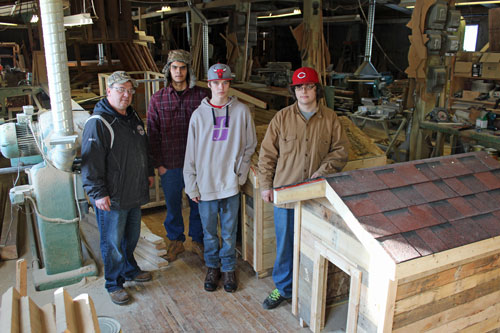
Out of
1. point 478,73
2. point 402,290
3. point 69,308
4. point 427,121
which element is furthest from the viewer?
point 478,73

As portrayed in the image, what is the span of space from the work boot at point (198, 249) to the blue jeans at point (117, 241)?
2.48 ft

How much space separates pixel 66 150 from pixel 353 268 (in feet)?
7.58

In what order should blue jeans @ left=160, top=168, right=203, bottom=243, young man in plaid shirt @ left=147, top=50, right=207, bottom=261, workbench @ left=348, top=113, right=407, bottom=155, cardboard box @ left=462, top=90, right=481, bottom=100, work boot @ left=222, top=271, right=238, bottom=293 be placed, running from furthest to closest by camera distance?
cardboard box @ left=462, top=90, right=481, bottom=100 < workbench @ left=348, top=113, right=407, bottom=155 < blue jeans @ left=160, top=168, right=203, bottom=243 < young man in plaid shirt @ left=147, top=50, right=207, bottom=261 < work boot @ left=222, top=271, right=238, bottom=293

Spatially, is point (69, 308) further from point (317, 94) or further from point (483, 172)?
point (483, 172)

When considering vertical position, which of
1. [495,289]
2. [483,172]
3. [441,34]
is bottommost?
[495,289]

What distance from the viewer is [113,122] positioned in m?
3.51

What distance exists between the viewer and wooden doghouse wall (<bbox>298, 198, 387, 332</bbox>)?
8.52 feet

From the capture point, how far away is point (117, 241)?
3717 mm

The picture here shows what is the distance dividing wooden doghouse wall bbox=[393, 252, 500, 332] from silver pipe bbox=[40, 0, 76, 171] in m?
2.63

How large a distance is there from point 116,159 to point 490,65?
8.53m

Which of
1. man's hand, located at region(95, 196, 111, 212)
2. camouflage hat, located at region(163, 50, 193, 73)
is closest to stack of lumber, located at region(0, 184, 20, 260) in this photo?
man's hand, located at region(95, 196, 111, 212)

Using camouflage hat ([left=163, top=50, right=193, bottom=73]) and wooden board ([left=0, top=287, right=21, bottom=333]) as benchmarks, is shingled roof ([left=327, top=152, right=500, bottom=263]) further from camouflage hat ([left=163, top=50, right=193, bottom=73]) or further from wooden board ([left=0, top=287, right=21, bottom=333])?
camouflage hat ([left=163, top=50, right=193, bottom=73])

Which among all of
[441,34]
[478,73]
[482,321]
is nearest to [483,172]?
[482,321]

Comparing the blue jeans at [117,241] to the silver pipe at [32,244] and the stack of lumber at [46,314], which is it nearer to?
the silver pipe at [32,244]
